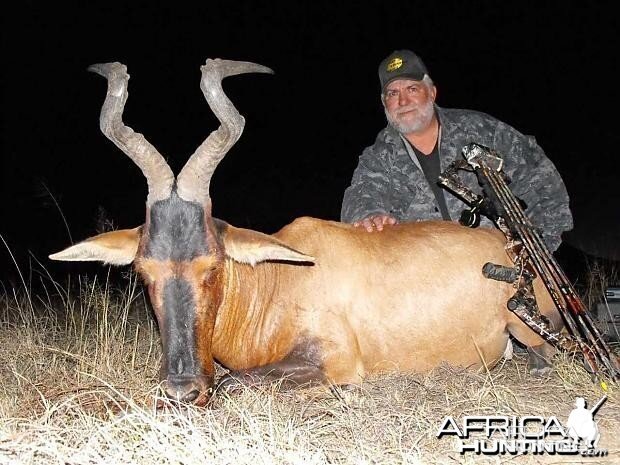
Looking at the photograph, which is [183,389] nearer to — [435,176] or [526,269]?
[526,269]

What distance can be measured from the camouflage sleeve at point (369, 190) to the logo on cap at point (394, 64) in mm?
657

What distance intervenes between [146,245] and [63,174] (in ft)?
67.6

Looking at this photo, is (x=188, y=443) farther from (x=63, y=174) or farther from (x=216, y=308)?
(x=63, y=174)

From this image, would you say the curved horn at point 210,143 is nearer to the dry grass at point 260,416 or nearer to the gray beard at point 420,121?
the dry grass at point 260,416

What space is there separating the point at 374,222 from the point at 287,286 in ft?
2.91

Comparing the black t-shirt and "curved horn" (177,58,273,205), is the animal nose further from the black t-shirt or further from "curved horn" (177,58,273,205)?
the black t-shirt

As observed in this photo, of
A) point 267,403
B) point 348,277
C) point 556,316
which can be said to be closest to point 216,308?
point 267,403

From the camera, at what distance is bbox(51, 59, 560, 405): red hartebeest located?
393cm

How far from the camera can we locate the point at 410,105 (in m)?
6.17

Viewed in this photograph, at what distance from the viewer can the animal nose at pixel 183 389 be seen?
3711 mm

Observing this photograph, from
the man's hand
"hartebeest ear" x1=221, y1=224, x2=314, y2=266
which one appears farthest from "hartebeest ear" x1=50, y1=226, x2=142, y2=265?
the man's hand

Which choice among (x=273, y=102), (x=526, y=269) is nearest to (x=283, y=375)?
(x=526, y=269)

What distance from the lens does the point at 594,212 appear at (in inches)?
625

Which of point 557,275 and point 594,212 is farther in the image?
point 594,212
